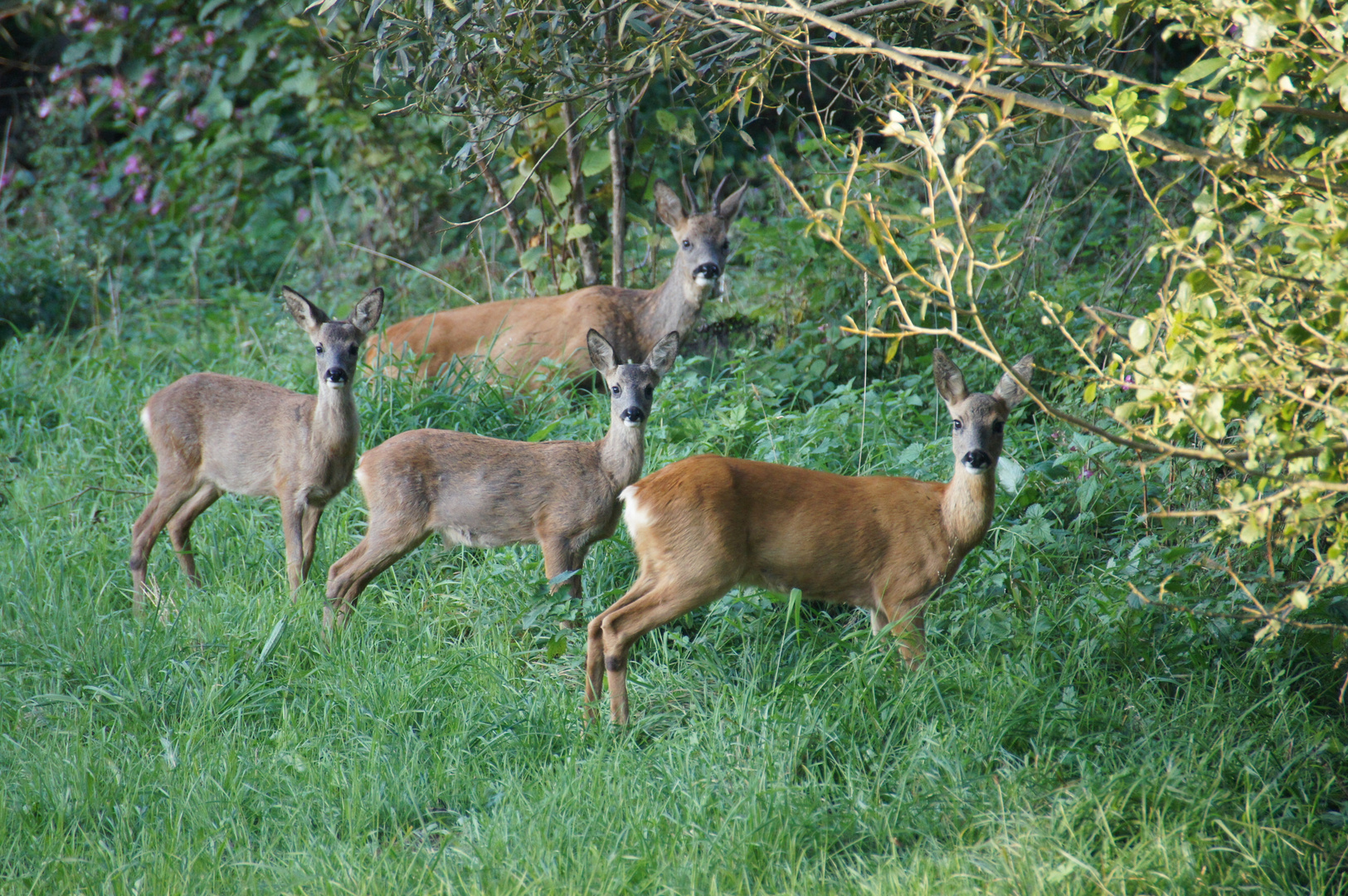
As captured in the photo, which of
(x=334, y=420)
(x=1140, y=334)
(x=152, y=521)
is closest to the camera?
(x=1140, y=334)

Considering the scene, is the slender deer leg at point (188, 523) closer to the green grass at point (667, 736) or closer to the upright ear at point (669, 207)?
the green grass at point (667, 736)

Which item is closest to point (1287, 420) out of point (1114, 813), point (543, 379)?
point (1114, 813)

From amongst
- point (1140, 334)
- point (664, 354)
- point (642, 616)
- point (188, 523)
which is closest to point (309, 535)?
point (188, 523)

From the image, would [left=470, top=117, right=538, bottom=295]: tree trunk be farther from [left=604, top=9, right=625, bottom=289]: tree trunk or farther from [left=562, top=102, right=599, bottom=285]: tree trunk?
[left=604, top=9, right=625, bottom=289]: tree trunk

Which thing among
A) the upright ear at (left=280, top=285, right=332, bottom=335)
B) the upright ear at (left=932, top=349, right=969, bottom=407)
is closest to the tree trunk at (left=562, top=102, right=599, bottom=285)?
the upright ear at (left=280, top=285, right=332, bottom=335)

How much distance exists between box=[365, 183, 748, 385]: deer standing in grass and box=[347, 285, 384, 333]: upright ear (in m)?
1.22

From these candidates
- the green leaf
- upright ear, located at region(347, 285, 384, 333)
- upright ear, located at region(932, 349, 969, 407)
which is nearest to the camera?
the green leaf

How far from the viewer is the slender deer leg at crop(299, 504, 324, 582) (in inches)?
205

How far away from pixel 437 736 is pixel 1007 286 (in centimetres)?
392

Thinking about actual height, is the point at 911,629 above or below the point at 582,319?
above

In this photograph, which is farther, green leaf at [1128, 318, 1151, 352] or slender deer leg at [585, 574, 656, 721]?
slender deer leg at [585, 574, 656, 721]

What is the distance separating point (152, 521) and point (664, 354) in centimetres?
237

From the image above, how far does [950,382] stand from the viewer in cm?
459

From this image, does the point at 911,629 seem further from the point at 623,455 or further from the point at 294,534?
the point at 294,534
